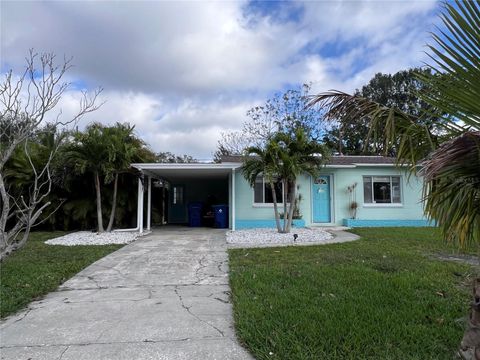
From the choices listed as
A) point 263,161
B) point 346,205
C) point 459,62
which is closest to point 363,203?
point 346,205

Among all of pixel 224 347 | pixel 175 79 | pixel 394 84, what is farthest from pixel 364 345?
pixel 394 84

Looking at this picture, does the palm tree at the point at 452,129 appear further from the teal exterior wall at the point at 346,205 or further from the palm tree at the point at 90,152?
the teal exterior wall at the point at 346,205

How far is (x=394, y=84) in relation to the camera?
34312 mm

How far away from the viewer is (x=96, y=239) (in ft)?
39.1

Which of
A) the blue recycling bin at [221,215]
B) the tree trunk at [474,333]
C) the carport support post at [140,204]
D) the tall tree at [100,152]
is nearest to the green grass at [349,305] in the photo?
the tree trunk at [474,333]

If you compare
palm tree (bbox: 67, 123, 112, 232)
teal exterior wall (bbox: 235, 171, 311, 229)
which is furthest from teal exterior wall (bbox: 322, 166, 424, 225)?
palm tree (bbox: 67, 123, 112, 232)

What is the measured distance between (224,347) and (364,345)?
1.39m

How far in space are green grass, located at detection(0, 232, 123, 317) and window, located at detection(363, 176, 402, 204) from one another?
10773mm

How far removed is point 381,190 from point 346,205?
179cm

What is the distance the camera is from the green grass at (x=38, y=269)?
557cm

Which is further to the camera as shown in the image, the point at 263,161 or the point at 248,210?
the point at 248,210

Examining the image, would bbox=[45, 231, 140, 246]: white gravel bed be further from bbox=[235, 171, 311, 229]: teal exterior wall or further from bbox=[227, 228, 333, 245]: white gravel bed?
bbox=[235, 171, 311, 229]: teal exterior wall

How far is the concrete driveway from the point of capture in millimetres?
3725

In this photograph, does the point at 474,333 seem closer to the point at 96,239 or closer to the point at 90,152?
the point at 96,239
